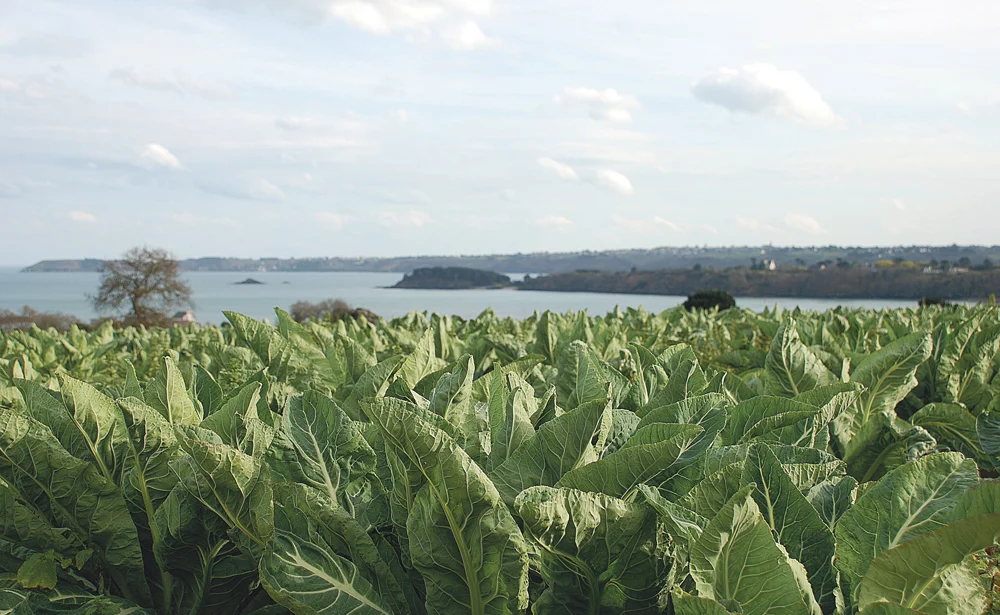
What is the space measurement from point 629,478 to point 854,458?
1.48 meters

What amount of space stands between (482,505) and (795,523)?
0.59 metres

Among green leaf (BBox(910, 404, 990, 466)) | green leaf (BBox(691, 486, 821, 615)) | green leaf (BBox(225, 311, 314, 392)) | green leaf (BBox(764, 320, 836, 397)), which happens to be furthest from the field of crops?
green leaf (BBox(225, 311, 314, 392))

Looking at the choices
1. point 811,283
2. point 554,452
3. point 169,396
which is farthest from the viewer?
point 811,283

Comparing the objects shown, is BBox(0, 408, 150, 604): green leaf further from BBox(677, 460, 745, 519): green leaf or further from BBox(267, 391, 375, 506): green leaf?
BBox(677, 460, 745, 519): green leaf

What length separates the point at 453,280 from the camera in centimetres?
7469

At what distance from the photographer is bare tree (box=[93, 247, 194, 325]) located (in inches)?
1651

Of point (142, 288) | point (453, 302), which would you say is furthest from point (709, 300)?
point (142, 288)

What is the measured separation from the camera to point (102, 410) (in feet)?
5.67

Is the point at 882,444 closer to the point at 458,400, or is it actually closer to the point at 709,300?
the point at 458,400

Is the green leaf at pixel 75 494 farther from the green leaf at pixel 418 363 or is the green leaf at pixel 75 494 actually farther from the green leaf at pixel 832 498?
the green leaf at pixel 832 498

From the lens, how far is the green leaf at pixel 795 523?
1280 mm

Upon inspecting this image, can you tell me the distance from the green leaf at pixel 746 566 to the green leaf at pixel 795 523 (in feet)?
0.46

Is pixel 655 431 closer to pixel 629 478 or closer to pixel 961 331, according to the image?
pixel 629 478

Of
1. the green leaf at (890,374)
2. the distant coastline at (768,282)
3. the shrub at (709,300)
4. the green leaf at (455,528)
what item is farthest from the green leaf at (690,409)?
the distant coastline at (768,282)
